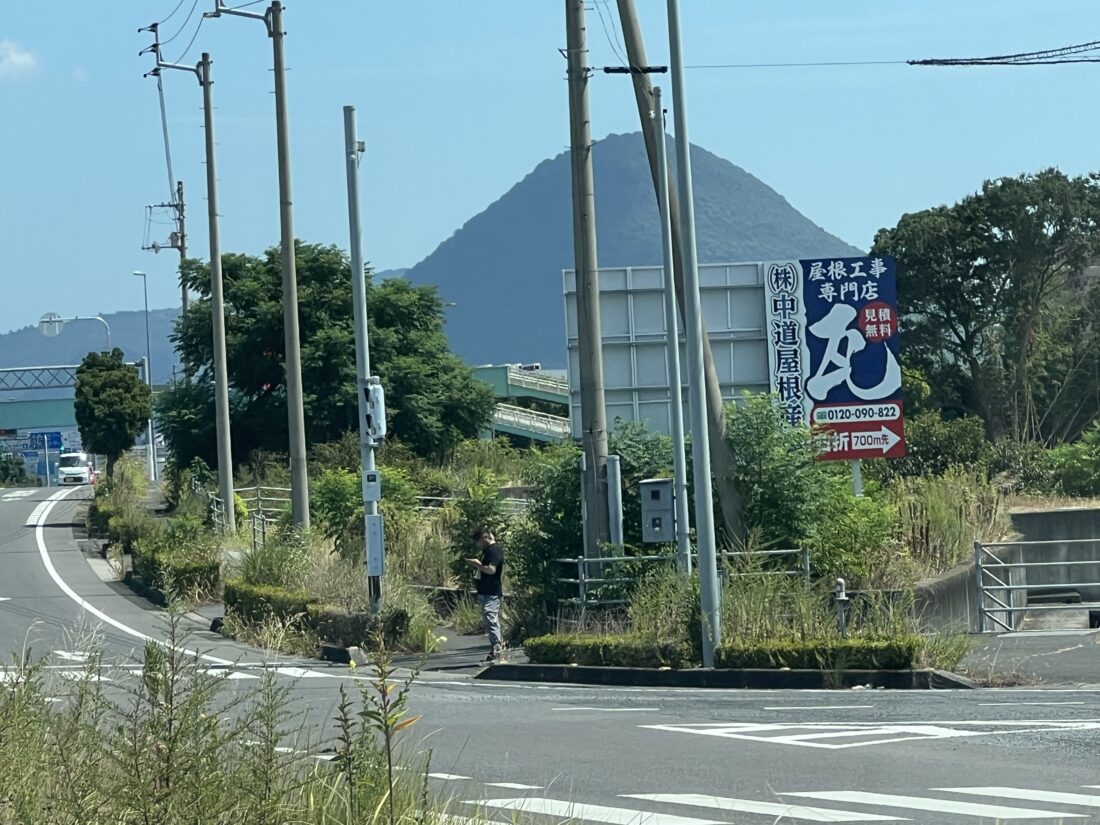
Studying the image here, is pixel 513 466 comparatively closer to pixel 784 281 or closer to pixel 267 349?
pixel 267 349

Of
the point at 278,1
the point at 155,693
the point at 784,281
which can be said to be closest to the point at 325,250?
the point at 278,1

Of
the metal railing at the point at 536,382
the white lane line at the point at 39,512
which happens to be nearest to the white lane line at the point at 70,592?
the white lane line at the point at 39,512

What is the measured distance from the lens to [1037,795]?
32.4 ft

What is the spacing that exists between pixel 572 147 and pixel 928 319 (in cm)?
4037

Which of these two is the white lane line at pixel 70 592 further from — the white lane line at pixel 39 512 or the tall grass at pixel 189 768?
the tall grass at pixel 189 768

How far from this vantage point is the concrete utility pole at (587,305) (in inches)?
861

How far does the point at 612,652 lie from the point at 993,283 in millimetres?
43379

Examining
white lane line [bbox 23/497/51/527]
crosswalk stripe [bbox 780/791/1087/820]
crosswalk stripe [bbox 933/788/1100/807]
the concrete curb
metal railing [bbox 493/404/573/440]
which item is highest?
metal railing [bbox 493/404/573/440]

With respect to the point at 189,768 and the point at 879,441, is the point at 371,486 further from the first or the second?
the point at 189,768

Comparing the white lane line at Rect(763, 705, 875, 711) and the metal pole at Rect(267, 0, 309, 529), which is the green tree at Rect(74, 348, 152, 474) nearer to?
the metal pole at Rect(267, 0, 309, 529)

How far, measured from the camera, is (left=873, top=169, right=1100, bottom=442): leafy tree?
5853 centimetres

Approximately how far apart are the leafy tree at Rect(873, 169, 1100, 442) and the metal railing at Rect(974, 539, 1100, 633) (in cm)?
2756

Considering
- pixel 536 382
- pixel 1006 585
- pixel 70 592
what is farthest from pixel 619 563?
pixel 536 382

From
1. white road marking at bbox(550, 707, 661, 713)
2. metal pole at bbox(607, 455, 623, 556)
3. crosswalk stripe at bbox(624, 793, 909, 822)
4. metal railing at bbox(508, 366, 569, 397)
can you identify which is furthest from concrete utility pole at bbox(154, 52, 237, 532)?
metal railing at bbox(508, 366, 569, 397)
